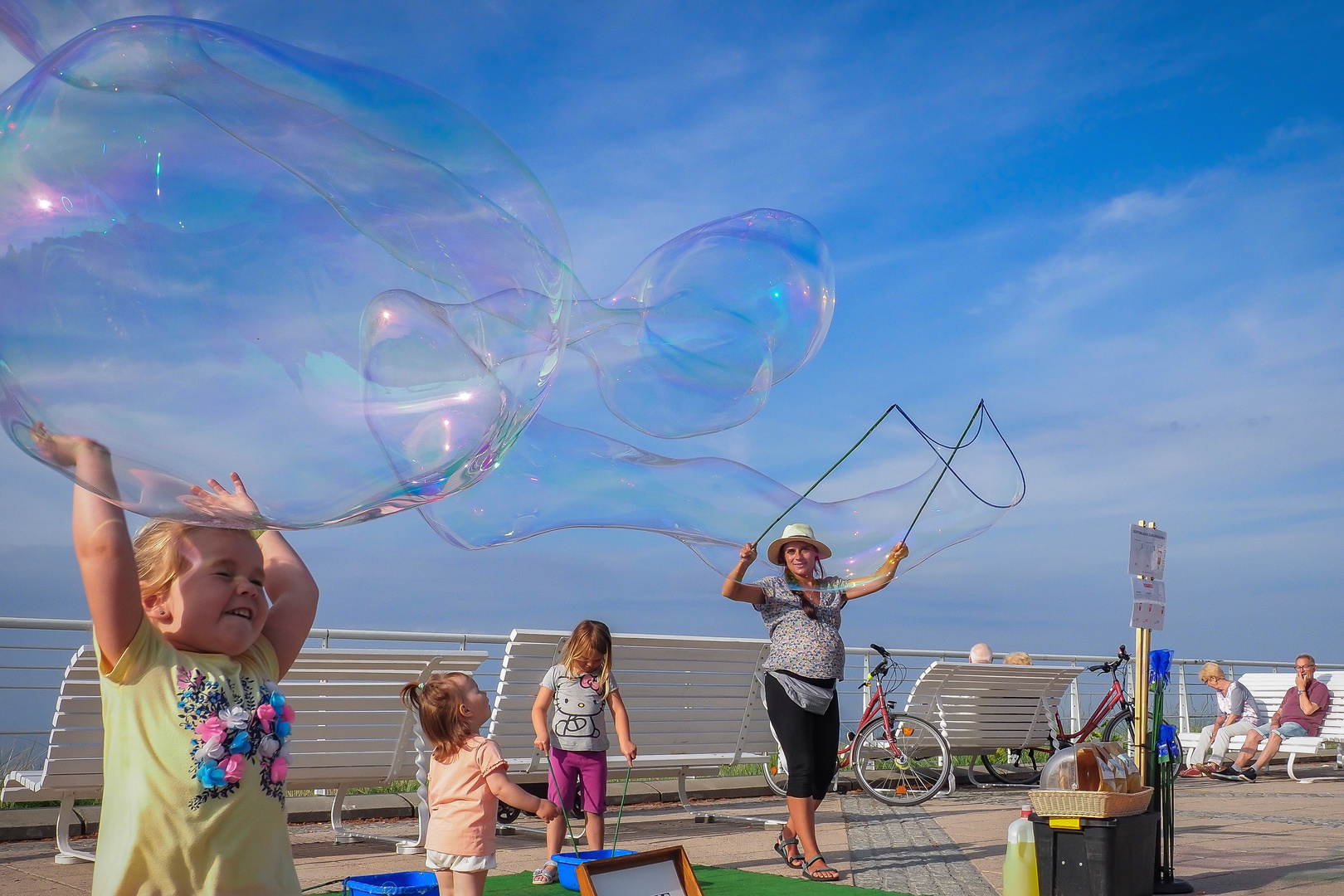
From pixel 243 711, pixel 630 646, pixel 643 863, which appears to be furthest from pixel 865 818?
pixel 243 711

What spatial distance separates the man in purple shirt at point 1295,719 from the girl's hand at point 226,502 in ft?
38.5

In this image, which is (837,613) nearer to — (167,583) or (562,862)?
(562,862)

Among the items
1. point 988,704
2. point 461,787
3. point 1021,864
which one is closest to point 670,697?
point 1021,864

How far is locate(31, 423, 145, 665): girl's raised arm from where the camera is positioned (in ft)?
6.77

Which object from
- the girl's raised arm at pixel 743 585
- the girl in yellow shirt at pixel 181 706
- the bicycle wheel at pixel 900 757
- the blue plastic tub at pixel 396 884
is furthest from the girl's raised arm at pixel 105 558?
the bicycle wheel at pixel 900 757

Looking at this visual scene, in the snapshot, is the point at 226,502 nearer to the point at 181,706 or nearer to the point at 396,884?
the point at 181,706

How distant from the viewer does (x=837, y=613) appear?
6.07 metres

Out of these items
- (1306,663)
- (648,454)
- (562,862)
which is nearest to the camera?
(562,862)

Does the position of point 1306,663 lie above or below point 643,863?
above

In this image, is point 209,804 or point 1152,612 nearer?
point 209,804

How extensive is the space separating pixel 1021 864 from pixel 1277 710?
9.11 meters

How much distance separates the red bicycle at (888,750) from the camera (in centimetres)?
939

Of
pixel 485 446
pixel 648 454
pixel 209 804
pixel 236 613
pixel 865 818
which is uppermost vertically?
pixel 648 454

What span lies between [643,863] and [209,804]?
84.3 inches
